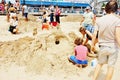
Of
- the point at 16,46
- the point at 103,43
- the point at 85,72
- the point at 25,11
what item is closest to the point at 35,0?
the point at 25,11

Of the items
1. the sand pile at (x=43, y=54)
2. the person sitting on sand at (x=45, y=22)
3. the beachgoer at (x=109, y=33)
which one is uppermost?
the beachgoer at (x=109, y=33)

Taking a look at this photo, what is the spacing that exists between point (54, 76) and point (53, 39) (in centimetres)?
172

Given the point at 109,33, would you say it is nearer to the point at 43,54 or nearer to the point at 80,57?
the point at 80,57

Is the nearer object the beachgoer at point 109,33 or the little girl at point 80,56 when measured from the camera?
the beachgoer at point 109,33

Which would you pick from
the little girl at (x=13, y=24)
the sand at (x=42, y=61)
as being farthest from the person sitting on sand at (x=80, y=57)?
the little girl at (x=13, y=24)

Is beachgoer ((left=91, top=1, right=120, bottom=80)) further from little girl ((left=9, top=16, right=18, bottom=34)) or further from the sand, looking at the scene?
little girl ((left=9, top=16, right=18, bottom=34))

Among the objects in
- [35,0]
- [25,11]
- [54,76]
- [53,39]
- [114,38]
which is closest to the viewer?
[114,38]

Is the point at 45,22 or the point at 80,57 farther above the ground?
the point at 80,57

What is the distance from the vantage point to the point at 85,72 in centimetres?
841

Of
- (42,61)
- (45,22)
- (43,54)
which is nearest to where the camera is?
(42,61)

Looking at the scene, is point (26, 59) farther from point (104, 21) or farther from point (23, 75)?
point (104, 21)

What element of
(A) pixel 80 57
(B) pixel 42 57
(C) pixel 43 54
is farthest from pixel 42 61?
(A) pixel 80 57

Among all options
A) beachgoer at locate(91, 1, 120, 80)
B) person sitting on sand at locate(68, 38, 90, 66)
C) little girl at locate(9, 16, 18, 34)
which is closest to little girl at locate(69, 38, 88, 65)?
person sitting on sand at locate(68, 38, 90, 66)

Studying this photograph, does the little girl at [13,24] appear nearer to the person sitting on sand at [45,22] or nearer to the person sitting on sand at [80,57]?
the person sitting on sand at [45,22]
